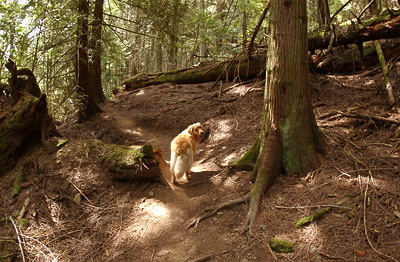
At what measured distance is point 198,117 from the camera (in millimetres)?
9320

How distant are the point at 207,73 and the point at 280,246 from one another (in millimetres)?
9005

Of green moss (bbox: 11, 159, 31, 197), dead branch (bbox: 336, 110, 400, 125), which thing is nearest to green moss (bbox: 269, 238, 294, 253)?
dead branch (bbox: 336, 110, 400, 125)

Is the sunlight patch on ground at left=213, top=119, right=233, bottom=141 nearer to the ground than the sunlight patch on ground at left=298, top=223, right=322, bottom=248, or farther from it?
farther from it

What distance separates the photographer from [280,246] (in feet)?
11.6

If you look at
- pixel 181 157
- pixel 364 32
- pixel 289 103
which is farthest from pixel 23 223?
pixel 364 32

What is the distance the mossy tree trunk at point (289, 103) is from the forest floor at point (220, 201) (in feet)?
0.99

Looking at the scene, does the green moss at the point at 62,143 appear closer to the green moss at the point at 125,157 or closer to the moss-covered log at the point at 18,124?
the moss-covered log at the point at 18,124

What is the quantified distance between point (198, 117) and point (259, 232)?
587cm

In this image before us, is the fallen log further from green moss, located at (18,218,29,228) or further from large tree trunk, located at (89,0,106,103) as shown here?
large tree trunk, located at (89,0,106,103)

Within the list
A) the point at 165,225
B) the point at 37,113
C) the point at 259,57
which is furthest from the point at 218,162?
the point at 259,57

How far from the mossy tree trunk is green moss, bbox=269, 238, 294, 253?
1248 mm

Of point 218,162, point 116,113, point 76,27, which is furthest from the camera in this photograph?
point 116,113

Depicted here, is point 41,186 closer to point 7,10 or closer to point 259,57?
→ point 7,10

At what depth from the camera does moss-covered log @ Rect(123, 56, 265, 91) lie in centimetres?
971
